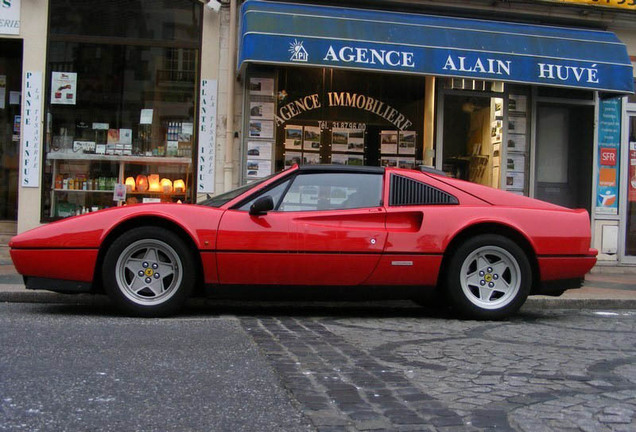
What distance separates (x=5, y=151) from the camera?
34.4 feet

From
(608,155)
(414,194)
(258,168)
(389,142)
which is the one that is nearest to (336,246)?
(414,194)

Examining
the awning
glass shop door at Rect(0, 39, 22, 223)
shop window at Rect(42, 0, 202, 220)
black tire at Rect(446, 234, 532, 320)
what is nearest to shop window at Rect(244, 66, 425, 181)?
the awning

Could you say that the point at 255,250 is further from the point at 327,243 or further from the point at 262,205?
the point at 327,243

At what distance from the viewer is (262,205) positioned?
17.7 feet

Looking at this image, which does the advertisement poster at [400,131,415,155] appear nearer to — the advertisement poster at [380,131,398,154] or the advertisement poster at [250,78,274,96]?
the advertisement poster at [380,131,398,154]

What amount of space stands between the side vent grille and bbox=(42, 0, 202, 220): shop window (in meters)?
5.16

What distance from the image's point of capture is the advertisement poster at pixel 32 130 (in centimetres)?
973

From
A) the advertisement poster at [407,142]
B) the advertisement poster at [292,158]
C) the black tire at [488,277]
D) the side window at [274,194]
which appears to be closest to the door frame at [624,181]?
the advertisement poster at [407,142]

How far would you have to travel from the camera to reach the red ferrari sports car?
5.36 m

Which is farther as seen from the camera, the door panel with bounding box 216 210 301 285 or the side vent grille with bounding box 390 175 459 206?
the side vent grille with bounding box 390 175 459 206

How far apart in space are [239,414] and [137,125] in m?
8.07

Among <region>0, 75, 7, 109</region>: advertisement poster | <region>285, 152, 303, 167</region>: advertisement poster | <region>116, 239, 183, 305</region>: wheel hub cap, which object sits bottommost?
<region>116, 239, 183, 305</region>: wheel hub cap

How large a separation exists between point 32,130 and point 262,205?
5978 millimetres

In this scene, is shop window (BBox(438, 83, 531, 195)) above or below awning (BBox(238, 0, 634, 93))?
below
